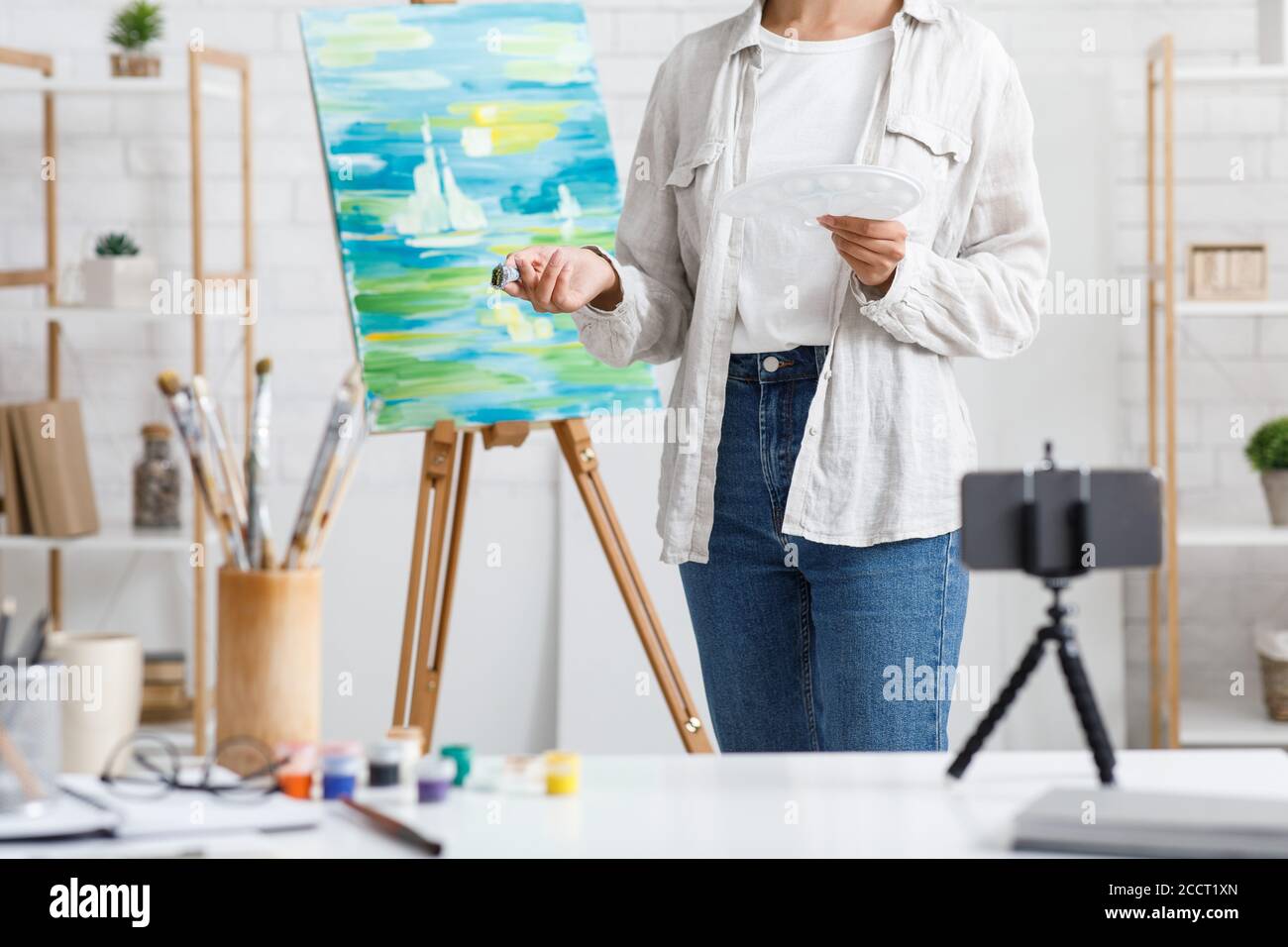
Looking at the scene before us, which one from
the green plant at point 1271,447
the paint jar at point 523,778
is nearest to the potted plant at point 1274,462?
the green plant at point 1271,447

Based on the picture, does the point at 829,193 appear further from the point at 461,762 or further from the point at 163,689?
the point at 163,689

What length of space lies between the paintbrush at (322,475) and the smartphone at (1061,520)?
53 cm

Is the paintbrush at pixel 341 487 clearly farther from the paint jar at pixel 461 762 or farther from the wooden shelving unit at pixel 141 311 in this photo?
the wooden shelving unit at pixel 141 311

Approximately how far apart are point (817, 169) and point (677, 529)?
449 millimetres

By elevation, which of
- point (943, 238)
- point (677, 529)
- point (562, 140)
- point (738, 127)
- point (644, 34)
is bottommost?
point (677, 529)

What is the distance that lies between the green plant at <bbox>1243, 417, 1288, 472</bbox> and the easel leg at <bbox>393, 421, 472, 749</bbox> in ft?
5.48

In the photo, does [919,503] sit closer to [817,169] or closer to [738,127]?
[817,169]

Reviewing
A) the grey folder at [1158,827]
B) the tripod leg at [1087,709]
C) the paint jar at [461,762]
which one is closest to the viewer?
the grey folder at [1158,827]

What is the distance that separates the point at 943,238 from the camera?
1527 millimetres

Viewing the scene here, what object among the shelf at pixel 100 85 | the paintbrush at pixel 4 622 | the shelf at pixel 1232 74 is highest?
the shelf at pixel 100 85

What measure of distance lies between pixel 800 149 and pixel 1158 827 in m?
0.88

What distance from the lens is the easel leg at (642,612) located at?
2.04m
